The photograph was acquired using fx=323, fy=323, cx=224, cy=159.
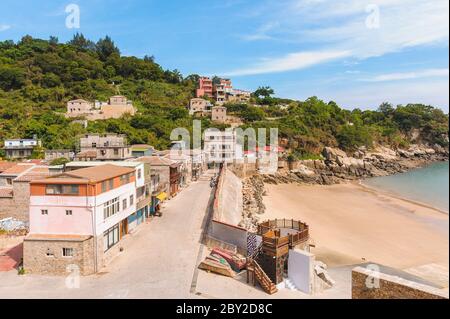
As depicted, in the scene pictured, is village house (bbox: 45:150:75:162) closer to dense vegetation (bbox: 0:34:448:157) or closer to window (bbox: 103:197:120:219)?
dense vegetation (bbox: 0:34:448:157)

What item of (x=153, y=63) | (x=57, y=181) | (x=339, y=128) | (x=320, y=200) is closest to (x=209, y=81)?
(x=153, y=63)

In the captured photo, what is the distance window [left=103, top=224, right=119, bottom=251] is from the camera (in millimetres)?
15406

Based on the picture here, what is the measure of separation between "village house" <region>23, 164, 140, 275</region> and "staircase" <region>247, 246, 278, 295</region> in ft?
22.0

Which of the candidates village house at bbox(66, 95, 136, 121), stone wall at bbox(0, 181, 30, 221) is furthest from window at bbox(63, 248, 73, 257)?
village house at bbox(66, 95, 136, 121)

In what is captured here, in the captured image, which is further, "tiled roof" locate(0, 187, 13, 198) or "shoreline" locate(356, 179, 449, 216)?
"shoreline" locate(356, 179, 449, 216)

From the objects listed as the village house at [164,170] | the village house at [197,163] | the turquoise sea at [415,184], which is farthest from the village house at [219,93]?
the village house at [164,170]

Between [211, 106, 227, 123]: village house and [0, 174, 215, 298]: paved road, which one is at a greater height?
[211, 106, 227, 123]: village house

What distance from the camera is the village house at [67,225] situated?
13805 mm

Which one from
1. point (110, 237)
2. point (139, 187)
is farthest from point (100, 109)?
point (110, 237)

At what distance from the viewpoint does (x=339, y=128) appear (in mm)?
65125

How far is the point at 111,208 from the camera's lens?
1598cm

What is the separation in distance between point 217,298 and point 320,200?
25.7 metres

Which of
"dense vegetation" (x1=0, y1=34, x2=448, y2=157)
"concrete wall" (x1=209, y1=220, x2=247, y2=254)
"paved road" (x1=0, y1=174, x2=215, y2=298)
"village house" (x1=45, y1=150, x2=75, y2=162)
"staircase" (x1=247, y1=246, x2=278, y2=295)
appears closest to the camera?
"paved road" (x1=0, y1=174, x2=215, y2=298)

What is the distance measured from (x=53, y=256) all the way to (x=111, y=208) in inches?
128
